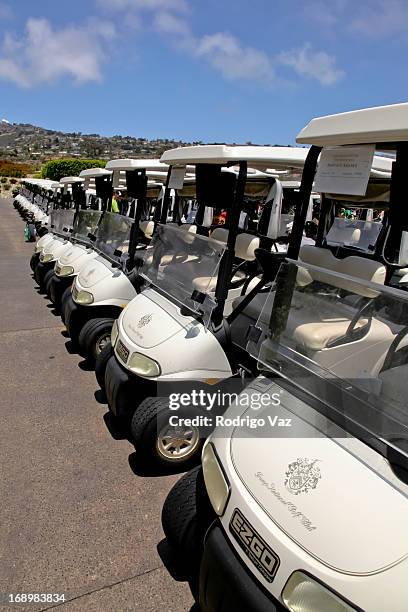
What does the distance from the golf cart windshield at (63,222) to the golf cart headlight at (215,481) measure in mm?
5995

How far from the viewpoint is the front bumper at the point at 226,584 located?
1488 mm

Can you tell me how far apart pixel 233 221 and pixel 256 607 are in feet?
6.73

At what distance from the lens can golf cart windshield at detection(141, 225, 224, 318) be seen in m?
3.10

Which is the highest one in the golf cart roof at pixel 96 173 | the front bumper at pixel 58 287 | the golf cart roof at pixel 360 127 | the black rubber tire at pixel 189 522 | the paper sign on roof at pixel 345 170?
the golf cart roof at pixel 360 127

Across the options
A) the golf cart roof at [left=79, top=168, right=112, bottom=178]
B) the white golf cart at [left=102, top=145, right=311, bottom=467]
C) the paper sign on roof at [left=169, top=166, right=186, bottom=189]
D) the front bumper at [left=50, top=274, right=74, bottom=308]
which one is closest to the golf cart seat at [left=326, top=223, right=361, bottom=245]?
the white golf cart at [left=102, top=145, right=311, bottom=467]

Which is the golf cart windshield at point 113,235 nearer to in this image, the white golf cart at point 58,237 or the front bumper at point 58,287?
the front bumper at point 58,287

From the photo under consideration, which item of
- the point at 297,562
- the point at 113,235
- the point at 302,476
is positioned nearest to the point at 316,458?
the point at 302,476

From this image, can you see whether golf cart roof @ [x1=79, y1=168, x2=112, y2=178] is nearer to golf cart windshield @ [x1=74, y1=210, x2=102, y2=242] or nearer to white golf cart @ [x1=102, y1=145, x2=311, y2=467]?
golf cart windshield @ [x1=74, y1=210, x2=102, y2=242]

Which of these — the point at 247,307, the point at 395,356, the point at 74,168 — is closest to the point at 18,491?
the point at 247,307

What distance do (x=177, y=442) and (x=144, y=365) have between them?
502mm

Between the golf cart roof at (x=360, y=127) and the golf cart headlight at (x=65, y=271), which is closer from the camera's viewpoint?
the golf cart roof at (x=360, y=127)

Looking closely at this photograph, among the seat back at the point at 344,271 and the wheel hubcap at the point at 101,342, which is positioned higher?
the seat back at the point at 344,271

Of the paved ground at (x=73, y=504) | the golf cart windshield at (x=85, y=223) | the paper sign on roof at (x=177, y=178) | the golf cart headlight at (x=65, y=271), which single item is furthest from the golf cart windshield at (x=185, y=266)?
the golf cart windshield at (x=85, y=223)

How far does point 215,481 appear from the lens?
1.84m
